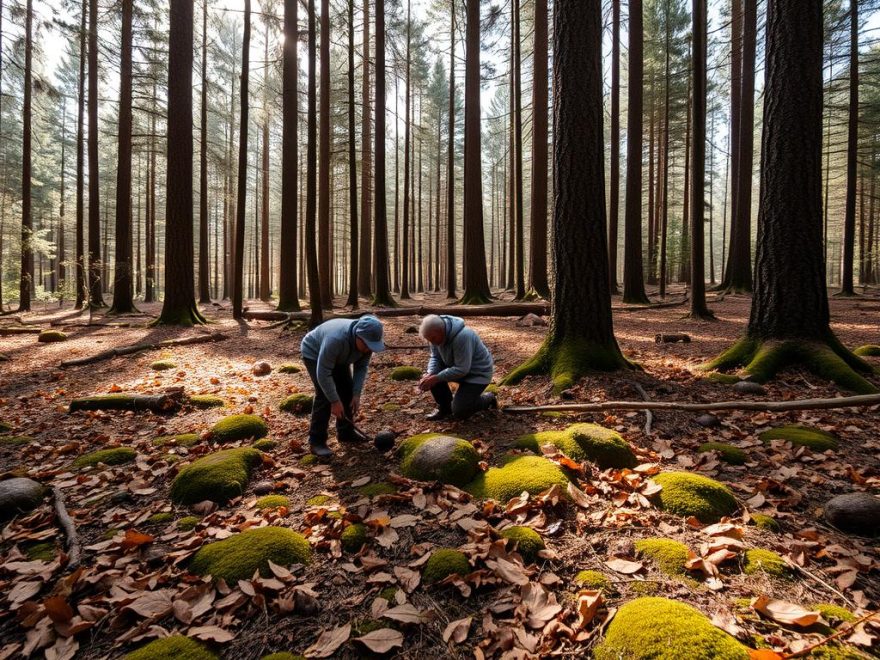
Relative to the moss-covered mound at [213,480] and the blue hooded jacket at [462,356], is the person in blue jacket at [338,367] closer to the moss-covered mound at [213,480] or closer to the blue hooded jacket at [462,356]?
the moss-covered mound at [213,480]

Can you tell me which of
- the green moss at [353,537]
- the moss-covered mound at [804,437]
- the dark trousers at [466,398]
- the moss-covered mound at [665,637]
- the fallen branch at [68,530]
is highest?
the dark trousers at [466,398]

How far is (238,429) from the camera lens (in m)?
4.82

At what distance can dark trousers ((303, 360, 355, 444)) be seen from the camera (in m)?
4.31

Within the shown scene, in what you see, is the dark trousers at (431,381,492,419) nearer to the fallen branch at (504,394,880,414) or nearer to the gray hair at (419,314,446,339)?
the fallen branch at (504,394,880,414)

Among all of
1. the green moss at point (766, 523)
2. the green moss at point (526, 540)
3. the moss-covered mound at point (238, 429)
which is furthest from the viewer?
the moss-covered mound at point (238, 429)

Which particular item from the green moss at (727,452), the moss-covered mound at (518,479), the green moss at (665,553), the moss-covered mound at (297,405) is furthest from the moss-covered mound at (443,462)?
the moss-covered mound at (297,405)

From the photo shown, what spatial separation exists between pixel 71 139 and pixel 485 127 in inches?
1268

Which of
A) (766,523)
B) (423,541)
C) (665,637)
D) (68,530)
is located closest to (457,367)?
(423,541)

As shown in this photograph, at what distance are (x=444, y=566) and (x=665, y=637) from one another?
112cm

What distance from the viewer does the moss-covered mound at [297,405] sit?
5.58 meters

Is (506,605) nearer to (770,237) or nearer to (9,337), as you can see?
(770,237)

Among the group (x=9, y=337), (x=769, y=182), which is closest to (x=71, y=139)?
(x=9, y=337)

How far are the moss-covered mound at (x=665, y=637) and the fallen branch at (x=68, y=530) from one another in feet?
10.4

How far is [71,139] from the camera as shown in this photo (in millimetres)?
30859
